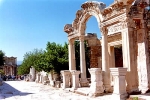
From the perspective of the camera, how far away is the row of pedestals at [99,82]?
29.4 feet

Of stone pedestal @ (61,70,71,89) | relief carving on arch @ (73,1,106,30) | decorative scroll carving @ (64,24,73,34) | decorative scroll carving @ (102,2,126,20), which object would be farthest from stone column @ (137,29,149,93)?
decorative scroll carving @ (64,24,73,34)

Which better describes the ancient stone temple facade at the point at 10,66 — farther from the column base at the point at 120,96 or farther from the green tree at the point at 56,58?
the column base at the point at 120,96

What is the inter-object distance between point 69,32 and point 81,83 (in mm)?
4363

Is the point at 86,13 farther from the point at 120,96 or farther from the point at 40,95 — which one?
the point at 120,96

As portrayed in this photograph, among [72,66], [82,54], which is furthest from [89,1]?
[72,66]

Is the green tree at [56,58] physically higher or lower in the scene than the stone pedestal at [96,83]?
higher

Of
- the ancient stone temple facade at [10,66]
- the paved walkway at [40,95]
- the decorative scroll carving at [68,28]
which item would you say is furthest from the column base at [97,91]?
the ancient stone temple facade at [10,66]

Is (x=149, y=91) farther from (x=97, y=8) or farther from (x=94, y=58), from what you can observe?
(x=94, y=58)

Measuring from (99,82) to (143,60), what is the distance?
2.82 meters

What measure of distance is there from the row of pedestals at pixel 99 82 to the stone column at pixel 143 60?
1.20 meters

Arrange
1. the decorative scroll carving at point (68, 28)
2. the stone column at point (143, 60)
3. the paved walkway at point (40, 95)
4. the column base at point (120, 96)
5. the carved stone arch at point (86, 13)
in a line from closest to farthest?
the column base at point (120, 96), the stone column at point (143, 60), the paved walkway at point (40, 95), the carved stone arch at point (86, 13), the decorative scroll carving at point (68, 28)

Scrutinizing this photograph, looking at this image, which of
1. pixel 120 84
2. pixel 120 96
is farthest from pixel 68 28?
pixel 120 96

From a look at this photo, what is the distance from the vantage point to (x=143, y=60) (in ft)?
31.8

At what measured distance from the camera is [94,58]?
1841cm
